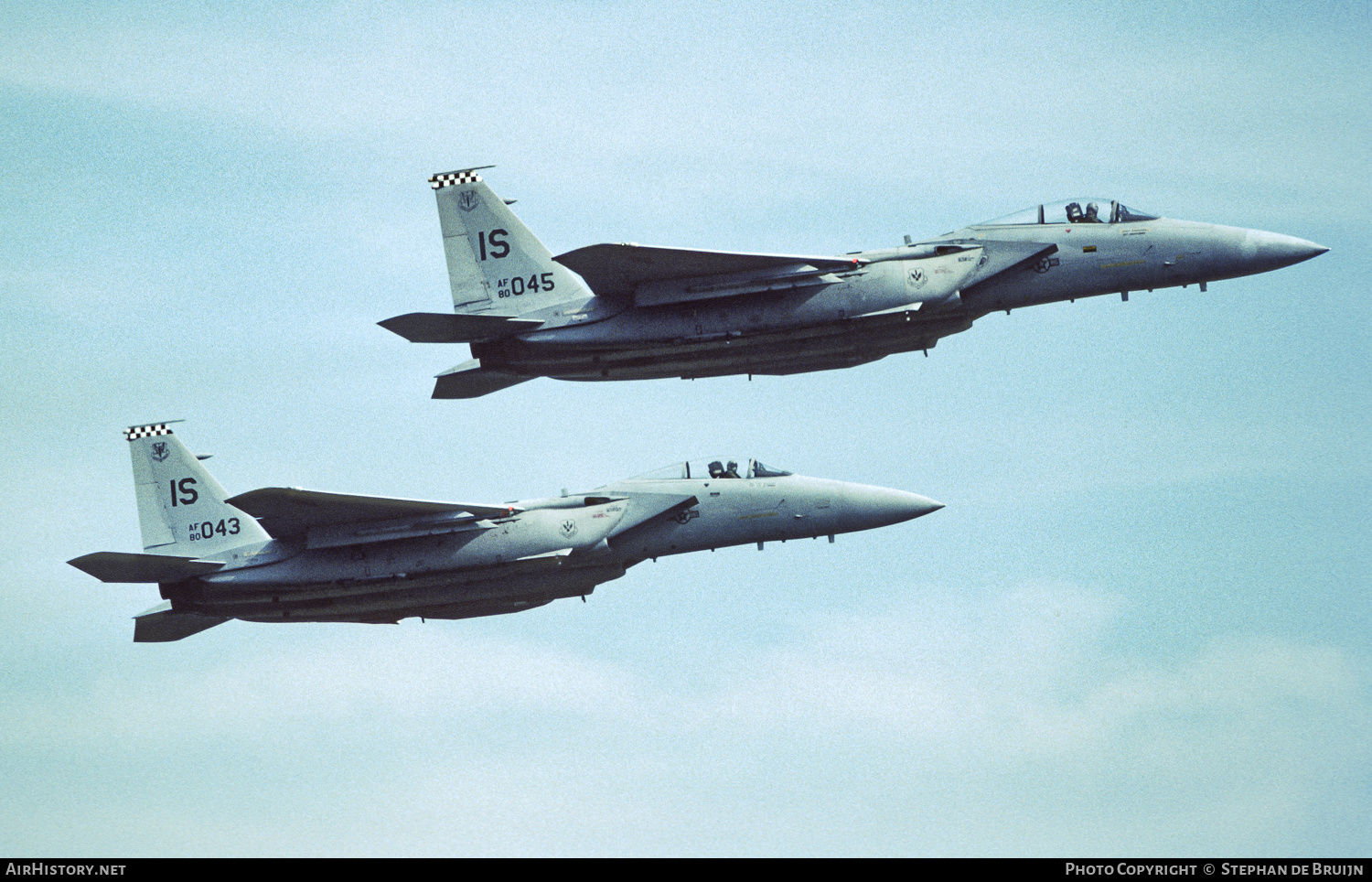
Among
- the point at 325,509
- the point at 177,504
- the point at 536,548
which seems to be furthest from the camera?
the point at 177,504

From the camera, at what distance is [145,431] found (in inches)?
1666

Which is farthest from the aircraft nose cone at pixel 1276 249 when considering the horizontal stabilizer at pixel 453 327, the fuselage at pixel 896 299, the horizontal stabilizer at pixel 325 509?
the horizontal stabilizer at pixel 325 509

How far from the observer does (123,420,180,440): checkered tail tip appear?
4228 cm

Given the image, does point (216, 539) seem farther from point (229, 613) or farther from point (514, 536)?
point (514, 536)

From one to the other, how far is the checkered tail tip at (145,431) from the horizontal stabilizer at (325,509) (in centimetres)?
527

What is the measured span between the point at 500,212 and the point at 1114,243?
12.4 meters

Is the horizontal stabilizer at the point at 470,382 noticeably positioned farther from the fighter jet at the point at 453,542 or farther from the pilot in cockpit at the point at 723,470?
the pilot in cockpit at the point at 723,470

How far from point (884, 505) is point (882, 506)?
68mm

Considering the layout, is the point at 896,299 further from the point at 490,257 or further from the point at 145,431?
the point at 145,431

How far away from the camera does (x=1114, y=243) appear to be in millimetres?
39219

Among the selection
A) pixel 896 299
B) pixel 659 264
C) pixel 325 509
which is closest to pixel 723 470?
pixel 659 264

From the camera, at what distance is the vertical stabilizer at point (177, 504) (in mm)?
40656
